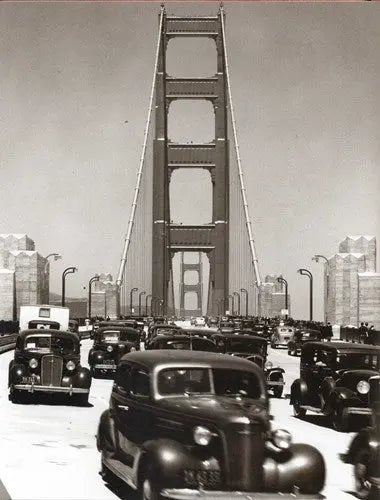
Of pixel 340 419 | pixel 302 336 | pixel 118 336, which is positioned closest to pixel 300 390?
pixel 340 419

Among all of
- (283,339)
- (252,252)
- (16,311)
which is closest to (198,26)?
(252,252)

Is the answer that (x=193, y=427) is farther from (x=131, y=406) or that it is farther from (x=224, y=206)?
(x=224, y=206)

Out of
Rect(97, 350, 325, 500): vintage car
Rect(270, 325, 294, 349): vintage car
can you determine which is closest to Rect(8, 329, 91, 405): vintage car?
Rect(97, 350, 325, 500): vintage car

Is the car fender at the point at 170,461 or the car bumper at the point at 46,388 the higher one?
the car fender at the point at 170,461

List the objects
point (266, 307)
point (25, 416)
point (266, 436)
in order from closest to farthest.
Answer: point (266, 436)
point (25, 416)
point (266, 307)

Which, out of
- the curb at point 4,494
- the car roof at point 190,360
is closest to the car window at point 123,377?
the car roof at point 190,360

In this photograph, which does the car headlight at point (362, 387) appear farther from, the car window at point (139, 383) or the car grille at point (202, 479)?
the car grille at point (202, 479)
